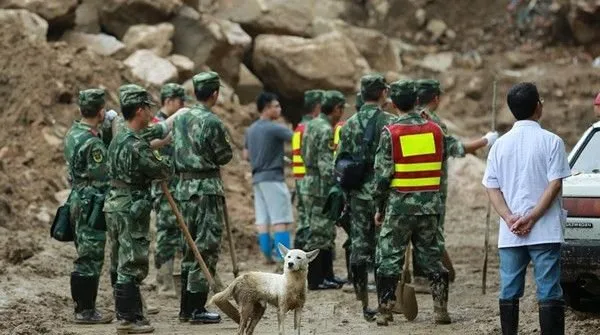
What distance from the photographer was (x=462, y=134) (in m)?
24.9

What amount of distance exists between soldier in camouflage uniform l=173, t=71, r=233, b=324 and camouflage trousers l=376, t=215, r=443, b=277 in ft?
5.09

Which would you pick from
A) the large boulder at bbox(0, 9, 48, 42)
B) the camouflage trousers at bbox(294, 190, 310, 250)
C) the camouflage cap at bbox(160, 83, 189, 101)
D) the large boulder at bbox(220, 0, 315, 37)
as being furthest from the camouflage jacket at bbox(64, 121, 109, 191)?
the large boulder at bbox(220, 0, 315, 37)

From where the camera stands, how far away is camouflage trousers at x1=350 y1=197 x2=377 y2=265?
12156mm

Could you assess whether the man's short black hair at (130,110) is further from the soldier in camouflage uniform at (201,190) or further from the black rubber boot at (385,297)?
the black rubber boot at (385,297)

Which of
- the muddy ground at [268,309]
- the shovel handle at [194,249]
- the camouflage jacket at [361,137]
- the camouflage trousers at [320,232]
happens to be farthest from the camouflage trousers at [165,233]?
the camouflage jacket at [361,137]

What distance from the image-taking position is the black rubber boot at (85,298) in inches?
473

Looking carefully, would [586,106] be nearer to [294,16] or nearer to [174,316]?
[294,16]

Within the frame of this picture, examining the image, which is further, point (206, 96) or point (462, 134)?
point (462, 134)

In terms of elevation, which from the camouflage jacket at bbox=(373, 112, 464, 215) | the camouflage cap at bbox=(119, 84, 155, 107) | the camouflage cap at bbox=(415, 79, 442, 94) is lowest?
the camouflage jacket at bbox=(373, 112, 464, 215)

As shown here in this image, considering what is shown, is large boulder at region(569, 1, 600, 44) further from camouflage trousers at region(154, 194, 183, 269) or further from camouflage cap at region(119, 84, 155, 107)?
camouflage cap at region(119, 84, 155, 107)

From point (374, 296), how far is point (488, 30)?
53.0ft

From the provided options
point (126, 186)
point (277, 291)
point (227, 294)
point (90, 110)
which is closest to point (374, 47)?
point (90, 110)

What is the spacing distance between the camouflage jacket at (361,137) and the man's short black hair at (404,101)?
2.72 feet

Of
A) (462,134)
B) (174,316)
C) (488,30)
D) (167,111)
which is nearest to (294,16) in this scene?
(462,134)
